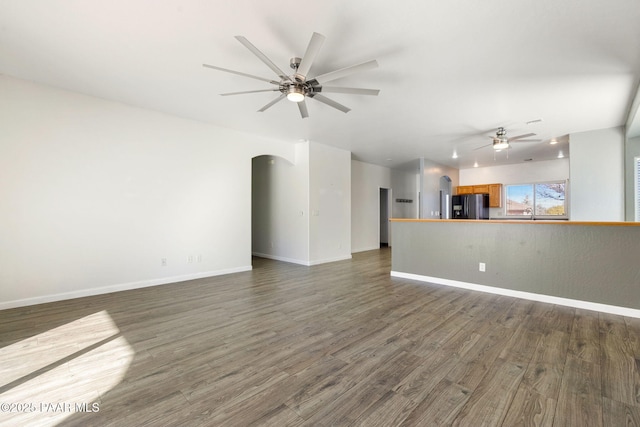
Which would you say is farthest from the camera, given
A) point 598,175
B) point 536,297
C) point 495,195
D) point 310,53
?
point 495,195

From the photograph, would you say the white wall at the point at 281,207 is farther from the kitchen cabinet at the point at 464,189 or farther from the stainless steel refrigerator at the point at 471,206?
the kitchen cabinet at the point at 464,189

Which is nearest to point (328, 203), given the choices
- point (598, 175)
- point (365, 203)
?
point (365, 203)

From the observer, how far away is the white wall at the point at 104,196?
3.41 meters

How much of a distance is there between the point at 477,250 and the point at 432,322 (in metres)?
1.91

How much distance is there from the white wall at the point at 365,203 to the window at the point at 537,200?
405 centimetres

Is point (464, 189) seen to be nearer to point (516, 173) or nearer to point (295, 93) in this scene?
point (516, 173)

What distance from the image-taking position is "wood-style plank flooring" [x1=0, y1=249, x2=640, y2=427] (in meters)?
1.63

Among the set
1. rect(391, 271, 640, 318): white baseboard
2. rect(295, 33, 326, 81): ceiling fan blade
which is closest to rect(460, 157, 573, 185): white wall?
rect(391, 271, 640, 318): white baseboard

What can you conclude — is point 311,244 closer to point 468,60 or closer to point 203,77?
point 203,77

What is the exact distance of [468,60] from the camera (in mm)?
2834

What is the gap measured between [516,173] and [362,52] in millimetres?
8418

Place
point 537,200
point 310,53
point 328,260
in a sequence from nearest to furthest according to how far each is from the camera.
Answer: point 310,53 < point 328,260 < point 537,200

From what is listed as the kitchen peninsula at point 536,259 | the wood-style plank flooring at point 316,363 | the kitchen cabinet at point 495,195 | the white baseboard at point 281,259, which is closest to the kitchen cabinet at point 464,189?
the kitchen cabinet at point 495,195

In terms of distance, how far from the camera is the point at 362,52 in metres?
2.68
